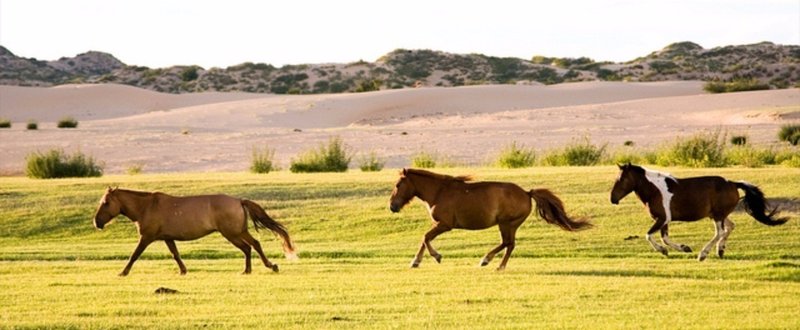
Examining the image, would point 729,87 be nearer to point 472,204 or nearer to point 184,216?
Answer: point 472,204

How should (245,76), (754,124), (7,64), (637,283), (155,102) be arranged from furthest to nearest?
1. (7,64)
2. (245,76)
3. (155,102)
4. (754,124)
5. (637,283)

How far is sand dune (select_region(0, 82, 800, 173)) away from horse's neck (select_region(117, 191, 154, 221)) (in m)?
23.3

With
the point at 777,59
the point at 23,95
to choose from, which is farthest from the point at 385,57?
the point at 23,95

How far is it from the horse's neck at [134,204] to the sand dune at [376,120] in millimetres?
23336

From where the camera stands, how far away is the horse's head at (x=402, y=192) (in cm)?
1717

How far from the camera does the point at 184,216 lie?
17109 millimetres

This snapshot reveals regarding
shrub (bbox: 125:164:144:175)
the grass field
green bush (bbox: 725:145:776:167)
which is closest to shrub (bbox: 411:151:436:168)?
the grass field

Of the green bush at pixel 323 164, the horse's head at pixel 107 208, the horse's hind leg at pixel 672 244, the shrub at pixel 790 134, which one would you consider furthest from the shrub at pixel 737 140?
the horse's head at pixel 107 208

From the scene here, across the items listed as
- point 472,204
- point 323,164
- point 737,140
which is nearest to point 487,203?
point 472,204

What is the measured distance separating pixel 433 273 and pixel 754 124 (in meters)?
38.2

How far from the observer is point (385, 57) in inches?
5054

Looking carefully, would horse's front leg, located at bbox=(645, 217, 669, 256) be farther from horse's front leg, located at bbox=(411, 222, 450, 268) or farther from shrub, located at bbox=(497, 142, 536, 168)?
shrub, located at bbox=(497, 142, 536, 168)

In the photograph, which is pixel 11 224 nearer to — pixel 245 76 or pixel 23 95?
pixel 23 95

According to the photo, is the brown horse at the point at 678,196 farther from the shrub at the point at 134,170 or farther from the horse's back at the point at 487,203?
the shrub at the point at 134,170
